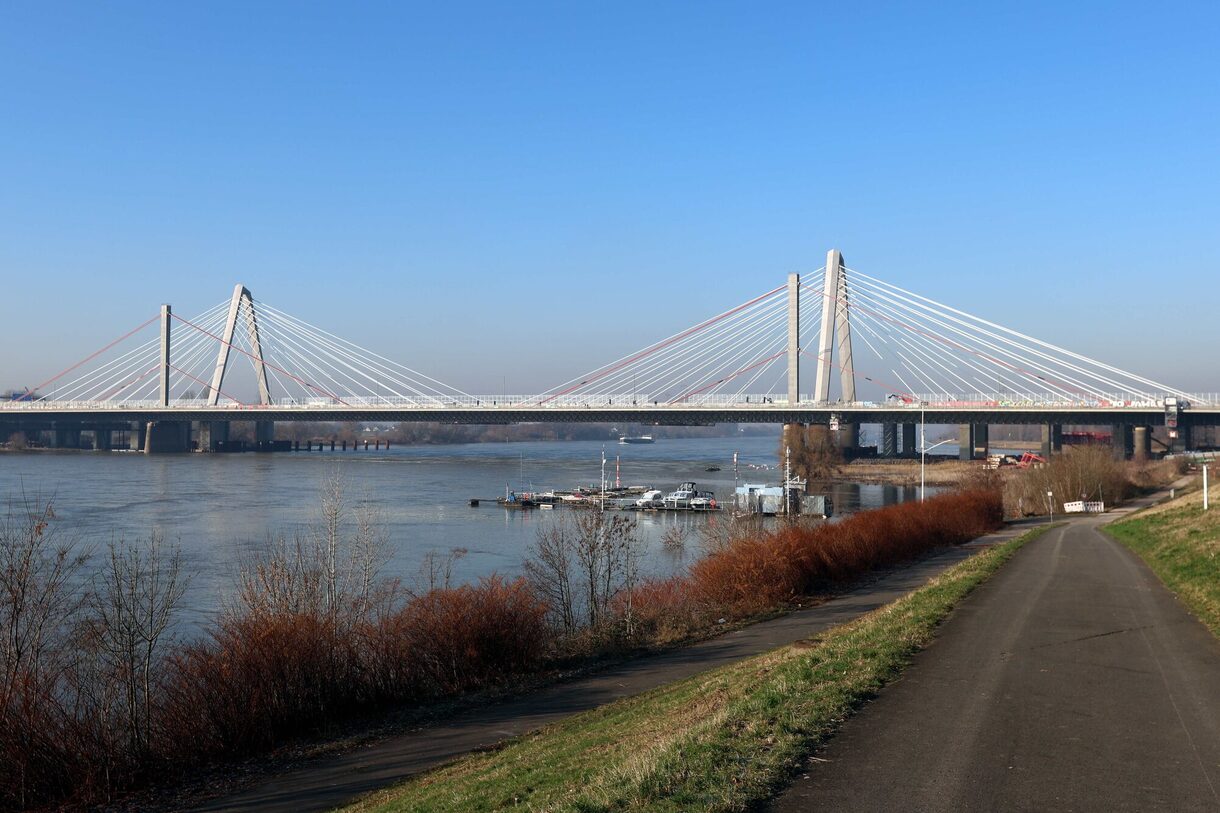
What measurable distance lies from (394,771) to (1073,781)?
5651mm

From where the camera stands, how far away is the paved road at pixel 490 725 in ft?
27.9

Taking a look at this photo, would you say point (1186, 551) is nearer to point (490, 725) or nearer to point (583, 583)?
point (583, 583)

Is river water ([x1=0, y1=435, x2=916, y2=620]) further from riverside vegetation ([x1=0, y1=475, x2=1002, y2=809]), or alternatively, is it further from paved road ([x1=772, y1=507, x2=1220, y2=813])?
paved road ([x1=772, y1=507, x2=1220, y2=813])

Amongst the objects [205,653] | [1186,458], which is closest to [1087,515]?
[1186,458]

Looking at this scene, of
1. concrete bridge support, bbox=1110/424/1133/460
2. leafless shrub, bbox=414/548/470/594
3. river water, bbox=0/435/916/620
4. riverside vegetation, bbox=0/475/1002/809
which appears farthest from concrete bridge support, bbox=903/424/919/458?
riverside vegetation, bbox=0/475/1002/809

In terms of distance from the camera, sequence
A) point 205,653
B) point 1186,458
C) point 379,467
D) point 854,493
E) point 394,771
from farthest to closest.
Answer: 1. point 379,467
2. point 1186,458
3. point 854,493
4. point 205,653
5. point 394,771

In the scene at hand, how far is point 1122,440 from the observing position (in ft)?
226

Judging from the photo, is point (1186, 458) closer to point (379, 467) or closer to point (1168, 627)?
point (379, 467)

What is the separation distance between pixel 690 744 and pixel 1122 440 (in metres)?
71.2

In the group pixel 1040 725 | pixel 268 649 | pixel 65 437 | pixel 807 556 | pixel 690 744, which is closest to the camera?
pixel 690 744

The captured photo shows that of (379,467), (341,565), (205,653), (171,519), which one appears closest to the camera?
(205,653)

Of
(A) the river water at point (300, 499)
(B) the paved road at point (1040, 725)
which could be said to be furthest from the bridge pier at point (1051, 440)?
(B) the paved road at point (1040, 725)

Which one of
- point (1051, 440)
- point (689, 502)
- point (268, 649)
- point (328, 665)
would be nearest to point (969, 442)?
point (1051, 440)

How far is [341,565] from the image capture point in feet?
70.9
